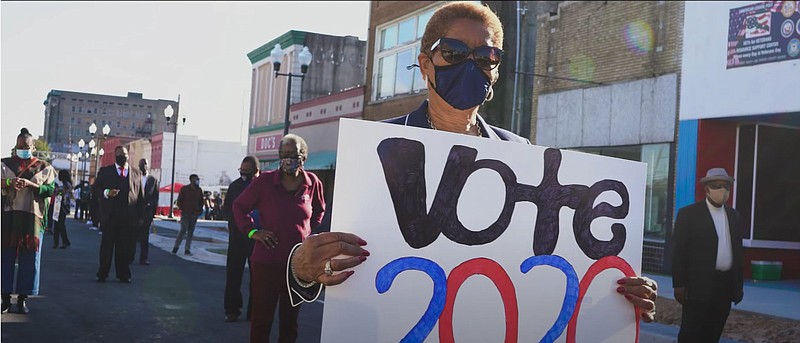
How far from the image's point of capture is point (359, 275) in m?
2.47

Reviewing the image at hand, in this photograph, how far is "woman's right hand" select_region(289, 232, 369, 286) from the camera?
2.39m

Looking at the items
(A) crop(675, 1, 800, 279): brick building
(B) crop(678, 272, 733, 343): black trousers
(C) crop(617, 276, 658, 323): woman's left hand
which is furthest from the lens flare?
(C) crop(617, 276, 658, 323): woman's left hand

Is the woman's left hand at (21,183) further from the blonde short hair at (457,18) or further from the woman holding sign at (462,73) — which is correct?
the blonde short hair at (457,18)

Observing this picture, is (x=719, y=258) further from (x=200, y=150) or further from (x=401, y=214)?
(x=200, y=150)

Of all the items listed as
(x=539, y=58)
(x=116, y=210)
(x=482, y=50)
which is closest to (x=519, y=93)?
(x=539, y=58)

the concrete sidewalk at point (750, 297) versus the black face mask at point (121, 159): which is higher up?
the black face mask at point (121, 159)

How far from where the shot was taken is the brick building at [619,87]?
16.3 m

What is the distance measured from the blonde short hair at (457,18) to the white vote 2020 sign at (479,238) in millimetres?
422

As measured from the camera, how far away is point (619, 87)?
17438mm

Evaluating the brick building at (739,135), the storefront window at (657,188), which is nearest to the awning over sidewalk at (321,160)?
the storefront window at (657,188)

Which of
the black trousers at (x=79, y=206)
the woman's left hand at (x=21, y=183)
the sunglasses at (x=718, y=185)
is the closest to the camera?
the sunglasses at (x=718, y=185)

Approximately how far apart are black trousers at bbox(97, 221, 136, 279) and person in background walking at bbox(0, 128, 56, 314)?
9.59ft

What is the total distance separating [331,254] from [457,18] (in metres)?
0.97

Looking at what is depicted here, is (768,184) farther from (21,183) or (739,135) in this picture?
(21,183)
